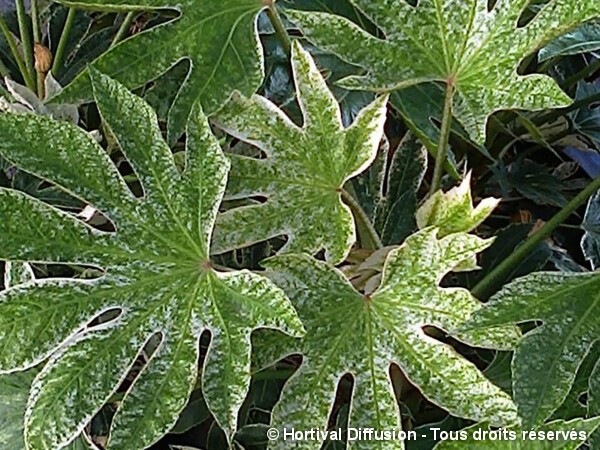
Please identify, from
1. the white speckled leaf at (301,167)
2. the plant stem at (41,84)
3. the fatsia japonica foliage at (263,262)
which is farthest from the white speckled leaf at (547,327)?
the plant stem at (41,84)

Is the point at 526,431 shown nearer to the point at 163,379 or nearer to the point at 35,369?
the point at 163,379

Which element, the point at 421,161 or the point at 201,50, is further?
the point at 421,161

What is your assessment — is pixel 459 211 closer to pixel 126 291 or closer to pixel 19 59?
pixel 126 291

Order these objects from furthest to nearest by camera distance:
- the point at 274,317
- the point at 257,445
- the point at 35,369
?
1. the point at 257,445
2. the point at 35,369
3. the point at 274,317

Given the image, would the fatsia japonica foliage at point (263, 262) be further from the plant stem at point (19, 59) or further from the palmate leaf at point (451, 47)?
the plant stem at point (19, 59)

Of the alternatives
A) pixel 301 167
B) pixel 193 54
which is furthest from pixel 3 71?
pixel 301 167

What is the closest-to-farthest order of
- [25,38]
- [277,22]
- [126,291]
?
[126,291]
[277,22]
[25,38]

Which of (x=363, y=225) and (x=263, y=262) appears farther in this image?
(x=363, y=225)

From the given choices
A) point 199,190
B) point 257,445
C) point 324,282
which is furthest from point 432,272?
point 257,445
